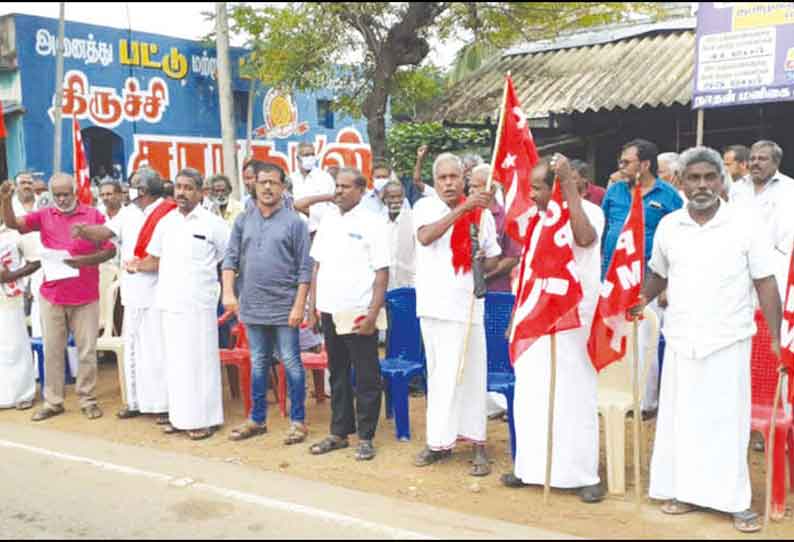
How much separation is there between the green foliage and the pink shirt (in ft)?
34.7

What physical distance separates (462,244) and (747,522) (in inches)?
85.7

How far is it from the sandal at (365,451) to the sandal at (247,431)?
92cm

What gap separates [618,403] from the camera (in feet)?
16.9

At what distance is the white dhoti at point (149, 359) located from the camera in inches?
269

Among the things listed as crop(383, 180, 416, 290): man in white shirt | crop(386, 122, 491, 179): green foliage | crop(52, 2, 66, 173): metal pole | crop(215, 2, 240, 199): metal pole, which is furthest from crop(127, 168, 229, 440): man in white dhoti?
crop(386, 122, 491, 179): green foliage

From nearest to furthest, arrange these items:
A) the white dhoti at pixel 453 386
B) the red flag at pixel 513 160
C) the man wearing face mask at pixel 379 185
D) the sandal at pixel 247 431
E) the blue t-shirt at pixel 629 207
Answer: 1. the red flag at pixel 513 160
2. the white dhoti at pixel 453 386
3. the blue t-shirt at pixel 629 207
4. the sandal at pixel 247 431
5. the man wearing face mask at pixel 379 185

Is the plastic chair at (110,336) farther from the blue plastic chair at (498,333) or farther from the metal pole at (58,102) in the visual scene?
the metal pole at (58,102)

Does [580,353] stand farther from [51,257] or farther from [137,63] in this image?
[137,63]

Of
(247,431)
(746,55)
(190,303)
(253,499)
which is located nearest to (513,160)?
(253,499)

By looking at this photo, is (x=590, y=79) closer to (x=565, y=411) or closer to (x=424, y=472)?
(x=424, y=472)

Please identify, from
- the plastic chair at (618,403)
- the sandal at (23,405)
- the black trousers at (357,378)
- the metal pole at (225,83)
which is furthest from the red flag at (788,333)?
the metal pole at (225,83)

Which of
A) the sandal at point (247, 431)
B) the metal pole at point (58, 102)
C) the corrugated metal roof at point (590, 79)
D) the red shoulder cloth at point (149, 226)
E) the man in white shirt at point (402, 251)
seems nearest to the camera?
the sandal at point (247, 431)

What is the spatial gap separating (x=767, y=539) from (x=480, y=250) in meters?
2.22

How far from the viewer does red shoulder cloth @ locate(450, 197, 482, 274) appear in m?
5.39
